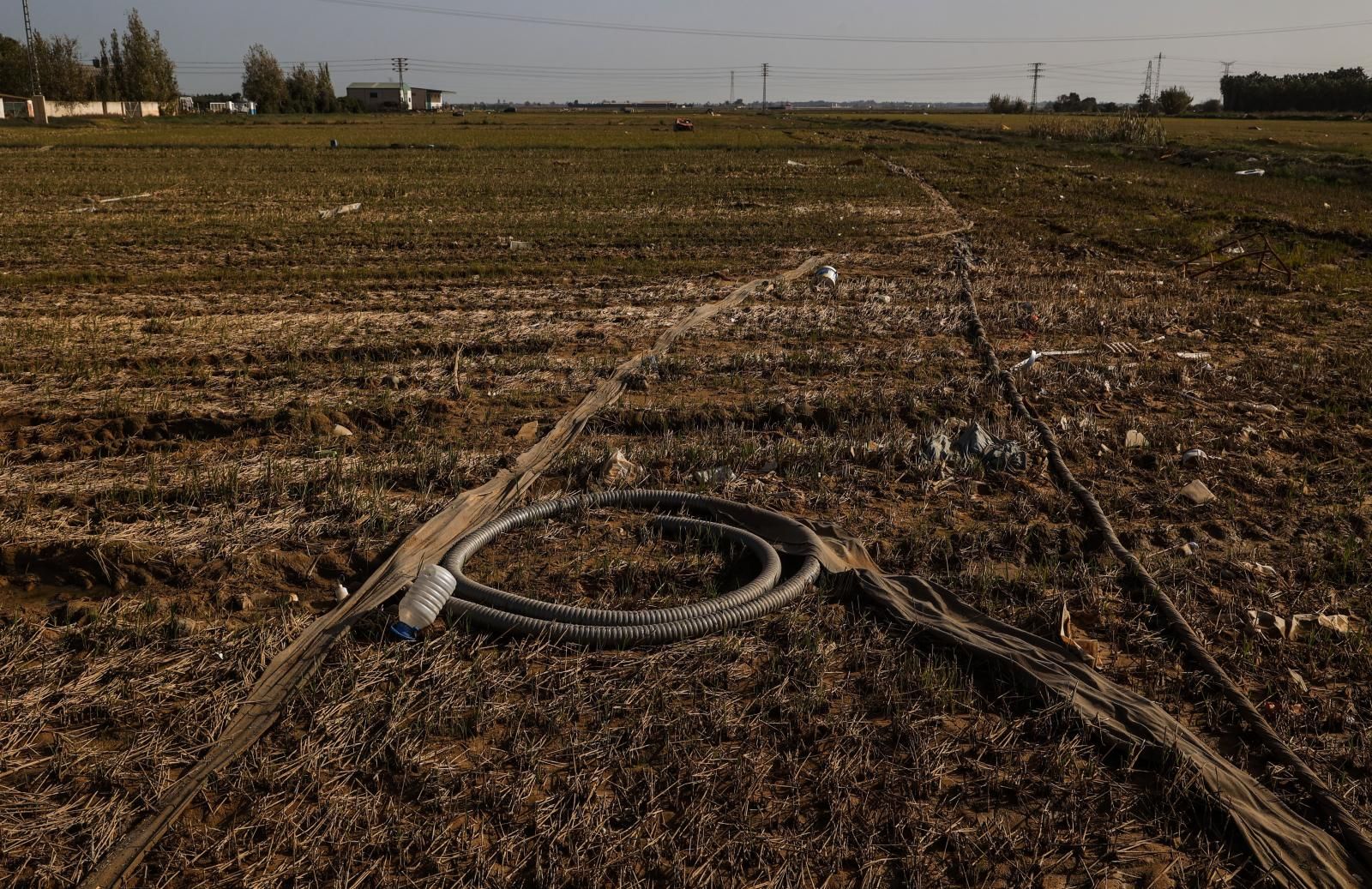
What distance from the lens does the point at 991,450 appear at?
5527 mm

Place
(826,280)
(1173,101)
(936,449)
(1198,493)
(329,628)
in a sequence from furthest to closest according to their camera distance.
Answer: (1173,101), (826,280), (936,449), (1198,493), (329,628)

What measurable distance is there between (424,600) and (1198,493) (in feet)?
12.8

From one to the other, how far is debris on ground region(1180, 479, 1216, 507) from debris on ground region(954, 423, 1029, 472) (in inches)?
Result: 32.1

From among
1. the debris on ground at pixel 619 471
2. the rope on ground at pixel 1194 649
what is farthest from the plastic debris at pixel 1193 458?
the debris on ground at pixel 619 471

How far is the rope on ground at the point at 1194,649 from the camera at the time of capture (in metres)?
2.77

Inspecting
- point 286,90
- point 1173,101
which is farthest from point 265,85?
point 1173,101

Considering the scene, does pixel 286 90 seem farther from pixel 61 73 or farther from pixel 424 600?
pixel 424 600

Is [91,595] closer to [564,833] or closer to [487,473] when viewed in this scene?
[487,473]

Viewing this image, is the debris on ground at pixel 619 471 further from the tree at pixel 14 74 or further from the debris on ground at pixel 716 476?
the tree at pixel 14 74

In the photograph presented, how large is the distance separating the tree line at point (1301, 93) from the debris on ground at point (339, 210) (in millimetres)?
78034

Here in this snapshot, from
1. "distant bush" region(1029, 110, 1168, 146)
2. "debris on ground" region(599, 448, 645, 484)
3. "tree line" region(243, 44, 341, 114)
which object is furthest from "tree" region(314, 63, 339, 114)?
"debris on ground" region(599, 448, 645, 484)

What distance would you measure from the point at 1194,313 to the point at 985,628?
280 inches

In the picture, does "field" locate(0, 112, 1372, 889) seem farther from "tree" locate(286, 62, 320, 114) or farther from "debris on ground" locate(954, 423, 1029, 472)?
"tree" locate(286, 62, 320, 114)

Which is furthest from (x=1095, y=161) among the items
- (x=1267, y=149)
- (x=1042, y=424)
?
(x=1042, y=424)
